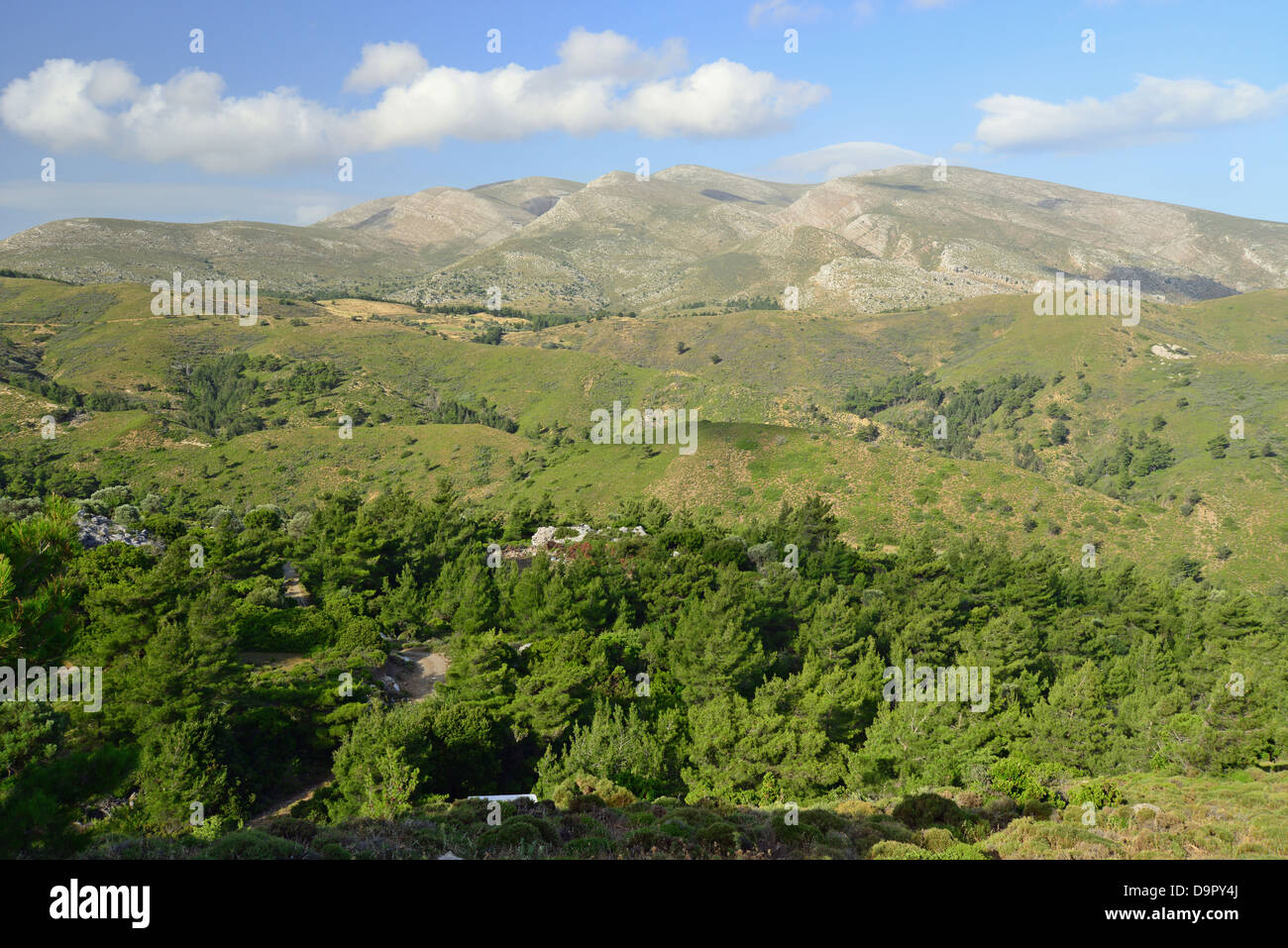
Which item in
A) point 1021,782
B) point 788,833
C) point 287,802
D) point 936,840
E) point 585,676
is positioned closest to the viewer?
point 936,840

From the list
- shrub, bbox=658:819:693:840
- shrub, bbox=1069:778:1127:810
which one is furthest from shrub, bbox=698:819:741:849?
shrub, bbox=1069:778:1127:810

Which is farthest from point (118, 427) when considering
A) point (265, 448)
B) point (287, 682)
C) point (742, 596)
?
point (742, 596)

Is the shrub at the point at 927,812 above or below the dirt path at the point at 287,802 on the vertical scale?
above

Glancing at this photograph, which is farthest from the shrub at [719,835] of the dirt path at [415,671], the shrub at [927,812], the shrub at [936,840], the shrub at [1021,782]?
the dirt path at [415,671]

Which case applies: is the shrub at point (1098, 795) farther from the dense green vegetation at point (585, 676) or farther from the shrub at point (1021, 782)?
the dense green vegetation at point (585, 676)

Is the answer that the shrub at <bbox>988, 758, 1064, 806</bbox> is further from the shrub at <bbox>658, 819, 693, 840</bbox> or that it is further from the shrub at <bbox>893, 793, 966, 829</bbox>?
the shrub at <bbox>658, 819, 693, 840</bbox>

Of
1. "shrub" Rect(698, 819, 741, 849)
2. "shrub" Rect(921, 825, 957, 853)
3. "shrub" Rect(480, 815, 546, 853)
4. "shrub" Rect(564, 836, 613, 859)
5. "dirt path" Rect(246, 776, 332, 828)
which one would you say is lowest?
"dirt path" Rect(246, 776, 332, 828)

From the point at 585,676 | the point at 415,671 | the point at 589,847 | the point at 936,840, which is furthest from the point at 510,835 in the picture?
the point at 415,671

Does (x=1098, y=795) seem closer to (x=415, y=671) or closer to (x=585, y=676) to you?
(x=585, y=676)

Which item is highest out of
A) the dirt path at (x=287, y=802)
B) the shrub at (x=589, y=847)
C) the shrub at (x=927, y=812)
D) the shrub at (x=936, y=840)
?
the shrub at (x=589, y=847)

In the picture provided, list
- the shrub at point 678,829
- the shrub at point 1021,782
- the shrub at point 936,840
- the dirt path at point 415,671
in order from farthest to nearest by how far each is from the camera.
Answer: the dirt path at point 415,671, the shrub at point 1021,782, the shrub at point 936,840, the shrub at point 678,829

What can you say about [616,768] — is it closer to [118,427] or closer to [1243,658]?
[1243,658]
